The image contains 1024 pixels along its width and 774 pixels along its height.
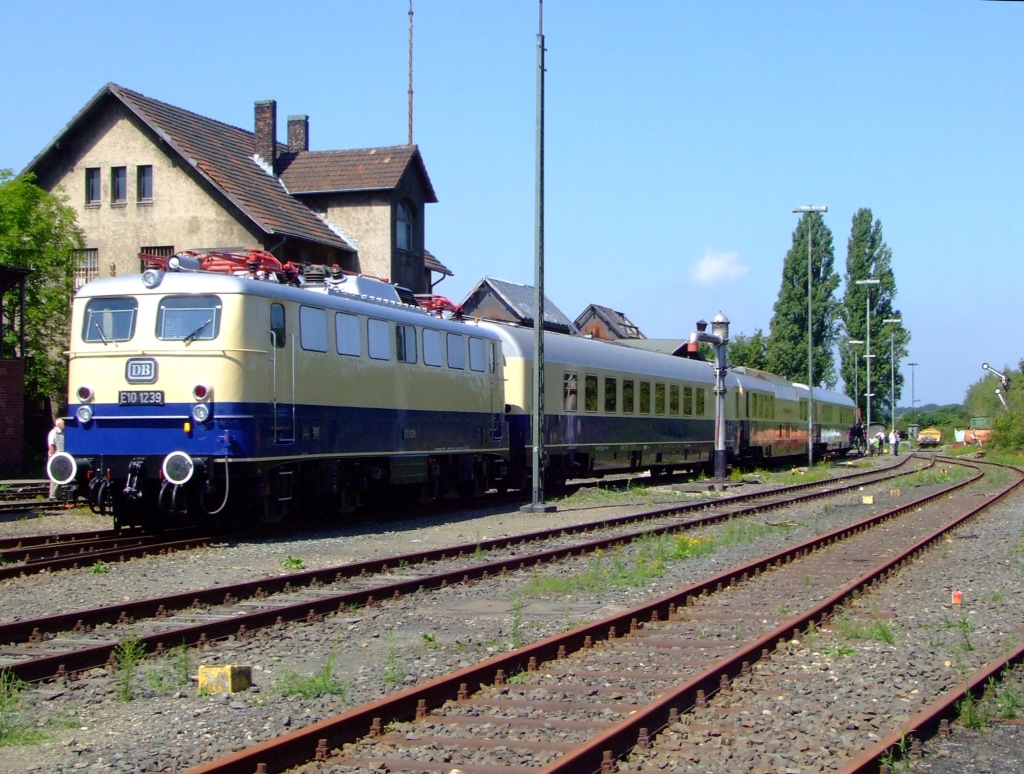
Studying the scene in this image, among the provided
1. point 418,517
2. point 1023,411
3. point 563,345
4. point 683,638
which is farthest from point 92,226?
point 1023,411

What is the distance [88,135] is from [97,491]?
81.0ft

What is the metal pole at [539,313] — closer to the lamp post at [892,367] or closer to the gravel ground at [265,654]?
the gravel ground at [265,654]

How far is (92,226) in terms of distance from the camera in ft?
121

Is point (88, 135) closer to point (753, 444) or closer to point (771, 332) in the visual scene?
point (753, 444)

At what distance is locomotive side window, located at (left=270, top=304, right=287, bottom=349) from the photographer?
15273 millimetres

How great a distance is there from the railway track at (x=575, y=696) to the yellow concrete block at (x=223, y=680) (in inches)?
45.3

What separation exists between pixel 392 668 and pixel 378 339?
10.5 meters

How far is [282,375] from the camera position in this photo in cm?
1543

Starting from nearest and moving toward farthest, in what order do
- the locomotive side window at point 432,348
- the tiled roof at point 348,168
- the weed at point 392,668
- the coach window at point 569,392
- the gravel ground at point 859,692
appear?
the gravel ground at point 859,692
the weed at point 392,668
the locomotive side window at point 432,348
the coach window at point 569,392
the tiled roof at point 348,168

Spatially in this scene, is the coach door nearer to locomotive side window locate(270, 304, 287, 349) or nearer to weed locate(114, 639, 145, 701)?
locomotive side window locate(270, 304, 287, 349)

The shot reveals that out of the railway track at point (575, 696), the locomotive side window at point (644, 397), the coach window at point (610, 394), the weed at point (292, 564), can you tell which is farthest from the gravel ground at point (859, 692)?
the locomotive side window at point (644, 397)

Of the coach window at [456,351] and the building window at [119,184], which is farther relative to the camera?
the building window at [119,184]

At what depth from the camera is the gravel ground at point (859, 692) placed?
5910mm

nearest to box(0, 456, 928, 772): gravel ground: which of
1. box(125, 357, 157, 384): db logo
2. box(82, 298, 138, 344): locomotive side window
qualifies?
box(125, 357, 157, 384): db logo
